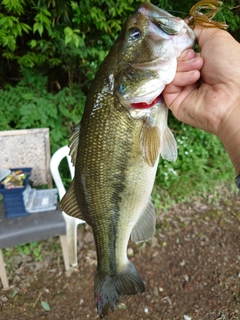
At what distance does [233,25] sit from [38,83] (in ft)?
9.18

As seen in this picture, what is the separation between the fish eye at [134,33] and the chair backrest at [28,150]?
2374 millimetres

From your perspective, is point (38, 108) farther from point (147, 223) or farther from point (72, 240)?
point (147, 223)

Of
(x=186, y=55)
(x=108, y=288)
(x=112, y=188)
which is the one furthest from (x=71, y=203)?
(x=186, y=55)

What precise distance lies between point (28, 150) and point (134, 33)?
2.59 meters

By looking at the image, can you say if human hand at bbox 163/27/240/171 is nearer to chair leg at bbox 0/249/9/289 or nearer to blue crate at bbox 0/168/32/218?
blue crate at bbox 0/168/32/218

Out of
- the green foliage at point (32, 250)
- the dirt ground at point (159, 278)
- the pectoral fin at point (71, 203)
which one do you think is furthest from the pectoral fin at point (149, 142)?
the green foliage at point (32, 250)

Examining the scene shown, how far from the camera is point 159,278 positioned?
3.13 m

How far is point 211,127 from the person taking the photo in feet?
5.05

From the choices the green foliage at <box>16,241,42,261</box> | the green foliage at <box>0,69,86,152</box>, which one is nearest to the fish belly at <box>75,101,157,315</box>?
the green foliage at <box>16,241,42,261</box>

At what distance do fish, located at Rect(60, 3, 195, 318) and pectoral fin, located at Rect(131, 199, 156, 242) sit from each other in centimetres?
9

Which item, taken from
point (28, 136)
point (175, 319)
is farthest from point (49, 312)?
point (28, 136)

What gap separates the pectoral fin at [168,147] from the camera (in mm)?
1436

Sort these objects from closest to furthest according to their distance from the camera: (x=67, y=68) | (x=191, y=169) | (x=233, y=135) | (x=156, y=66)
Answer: (x=156, y=66), (x=233, y=135), (x=67, y=68), (x=191, y=169)

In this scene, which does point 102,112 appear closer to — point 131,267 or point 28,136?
point 131,267
